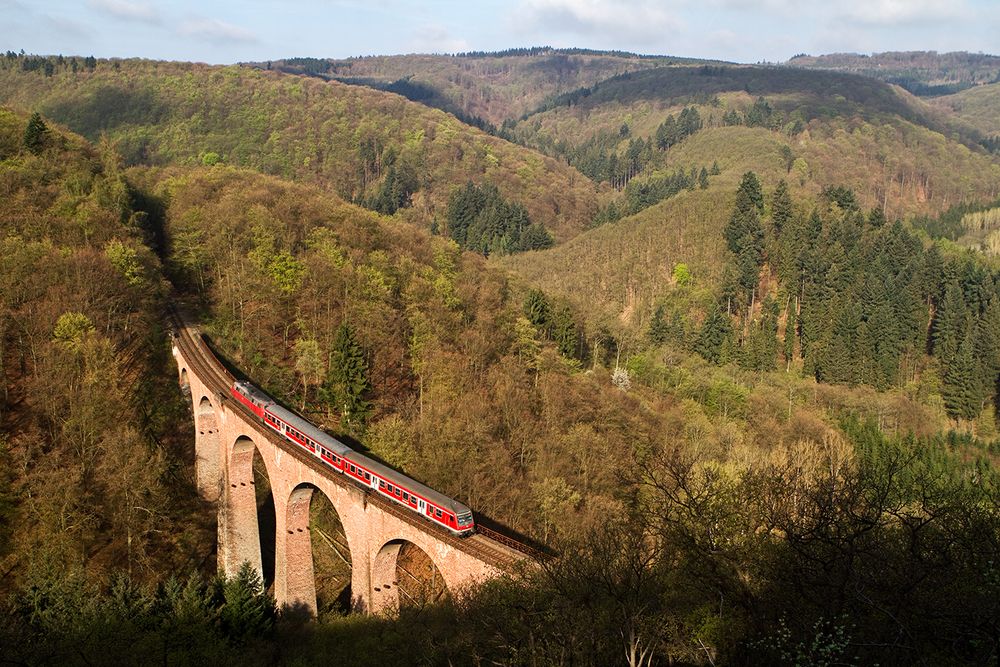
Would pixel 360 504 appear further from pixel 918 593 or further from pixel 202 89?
pixel 202 89

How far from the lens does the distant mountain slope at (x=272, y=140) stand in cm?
17488

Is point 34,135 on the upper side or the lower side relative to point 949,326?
upper

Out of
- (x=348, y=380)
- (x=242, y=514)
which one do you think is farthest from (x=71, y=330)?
(x=348, y=380)

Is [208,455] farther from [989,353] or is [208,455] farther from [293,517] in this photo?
[989,353]

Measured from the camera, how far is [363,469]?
34656mm

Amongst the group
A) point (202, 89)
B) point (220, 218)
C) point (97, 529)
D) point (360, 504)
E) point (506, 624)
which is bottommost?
point (97, 529)

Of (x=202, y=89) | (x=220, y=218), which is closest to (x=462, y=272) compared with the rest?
(x=220, y=218)

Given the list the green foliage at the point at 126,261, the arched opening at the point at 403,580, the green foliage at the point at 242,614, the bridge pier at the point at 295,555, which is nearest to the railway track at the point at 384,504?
the arched opening at the point at 403,580

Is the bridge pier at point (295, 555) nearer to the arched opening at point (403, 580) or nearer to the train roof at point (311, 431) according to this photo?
the train roof at point (311, 431)

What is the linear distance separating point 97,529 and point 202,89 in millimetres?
191055

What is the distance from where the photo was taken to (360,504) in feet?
110

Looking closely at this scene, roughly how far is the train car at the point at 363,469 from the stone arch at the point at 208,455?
4694 millimetres

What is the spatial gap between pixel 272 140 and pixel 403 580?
169276 millimetres

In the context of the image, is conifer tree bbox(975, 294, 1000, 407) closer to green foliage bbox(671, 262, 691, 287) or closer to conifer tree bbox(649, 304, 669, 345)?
conifer tree bbox(649, 304, 669, 345)
